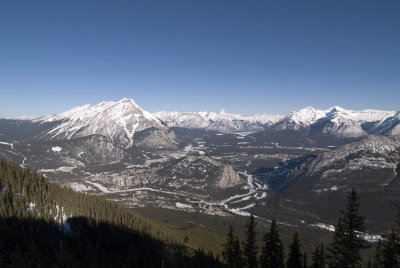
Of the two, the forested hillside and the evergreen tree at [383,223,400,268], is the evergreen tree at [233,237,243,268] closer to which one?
the forested hillside

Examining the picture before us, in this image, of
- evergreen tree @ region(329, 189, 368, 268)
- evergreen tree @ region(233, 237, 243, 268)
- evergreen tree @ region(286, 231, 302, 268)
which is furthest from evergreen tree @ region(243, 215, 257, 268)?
evergreen tree @ region(329, 189, 368, 268)

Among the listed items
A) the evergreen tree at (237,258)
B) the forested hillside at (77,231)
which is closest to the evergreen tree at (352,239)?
the evergreen tree at (237,258)

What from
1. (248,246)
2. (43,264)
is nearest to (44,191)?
(43,264)

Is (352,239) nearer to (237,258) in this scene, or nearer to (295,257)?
(295,257)

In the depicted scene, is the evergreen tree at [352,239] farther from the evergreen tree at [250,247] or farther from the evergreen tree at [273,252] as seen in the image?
the evergreen tree at [250,247]

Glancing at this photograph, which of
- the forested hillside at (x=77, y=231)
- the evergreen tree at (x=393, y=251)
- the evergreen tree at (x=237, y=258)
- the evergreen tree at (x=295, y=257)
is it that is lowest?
the forested hillside at (x=77, y=231)

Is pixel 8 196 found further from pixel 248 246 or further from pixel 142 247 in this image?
pixel 248 246

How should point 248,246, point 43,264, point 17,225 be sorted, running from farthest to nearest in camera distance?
point 17,225
point 43,264
point 248,246

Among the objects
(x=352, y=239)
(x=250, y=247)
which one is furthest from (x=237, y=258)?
(x=352, y=239)
